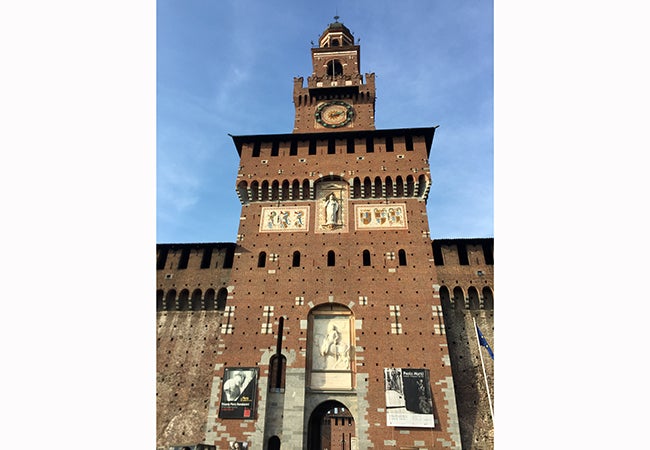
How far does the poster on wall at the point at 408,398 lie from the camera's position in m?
17.7

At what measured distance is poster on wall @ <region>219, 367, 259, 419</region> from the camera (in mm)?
18344

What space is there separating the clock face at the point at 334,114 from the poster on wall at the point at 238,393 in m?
16.8

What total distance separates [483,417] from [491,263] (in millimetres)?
7961

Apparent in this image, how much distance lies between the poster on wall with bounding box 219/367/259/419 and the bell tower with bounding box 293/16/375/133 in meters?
16.3

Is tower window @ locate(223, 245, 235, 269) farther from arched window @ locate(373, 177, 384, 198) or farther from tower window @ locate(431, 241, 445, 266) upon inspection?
tower window @ locate(431, 241, 445, 266)

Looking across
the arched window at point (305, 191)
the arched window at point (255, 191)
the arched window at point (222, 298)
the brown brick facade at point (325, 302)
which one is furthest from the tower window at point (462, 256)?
the arched window at point (222, 298)

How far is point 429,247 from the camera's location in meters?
21.8

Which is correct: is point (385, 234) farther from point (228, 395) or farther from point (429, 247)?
point (228, 395)

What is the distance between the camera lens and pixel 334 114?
2880 centimetres

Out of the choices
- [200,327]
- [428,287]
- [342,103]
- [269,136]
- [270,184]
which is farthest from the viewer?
[342,103]

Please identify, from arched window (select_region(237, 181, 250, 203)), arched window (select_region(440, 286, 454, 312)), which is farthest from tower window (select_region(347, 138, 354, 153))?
→ arched window (select_region(440, 286, 454, 312))

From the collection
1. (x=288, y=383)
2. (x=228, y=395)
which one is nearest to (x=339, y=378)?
(x=288, y=383)

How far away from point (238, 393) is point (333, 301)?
611 cm

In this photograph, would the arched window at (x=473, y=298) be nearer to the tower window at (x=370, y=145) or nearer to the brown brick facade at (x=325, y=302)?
the brown brick facade at (x=325, y=302)
